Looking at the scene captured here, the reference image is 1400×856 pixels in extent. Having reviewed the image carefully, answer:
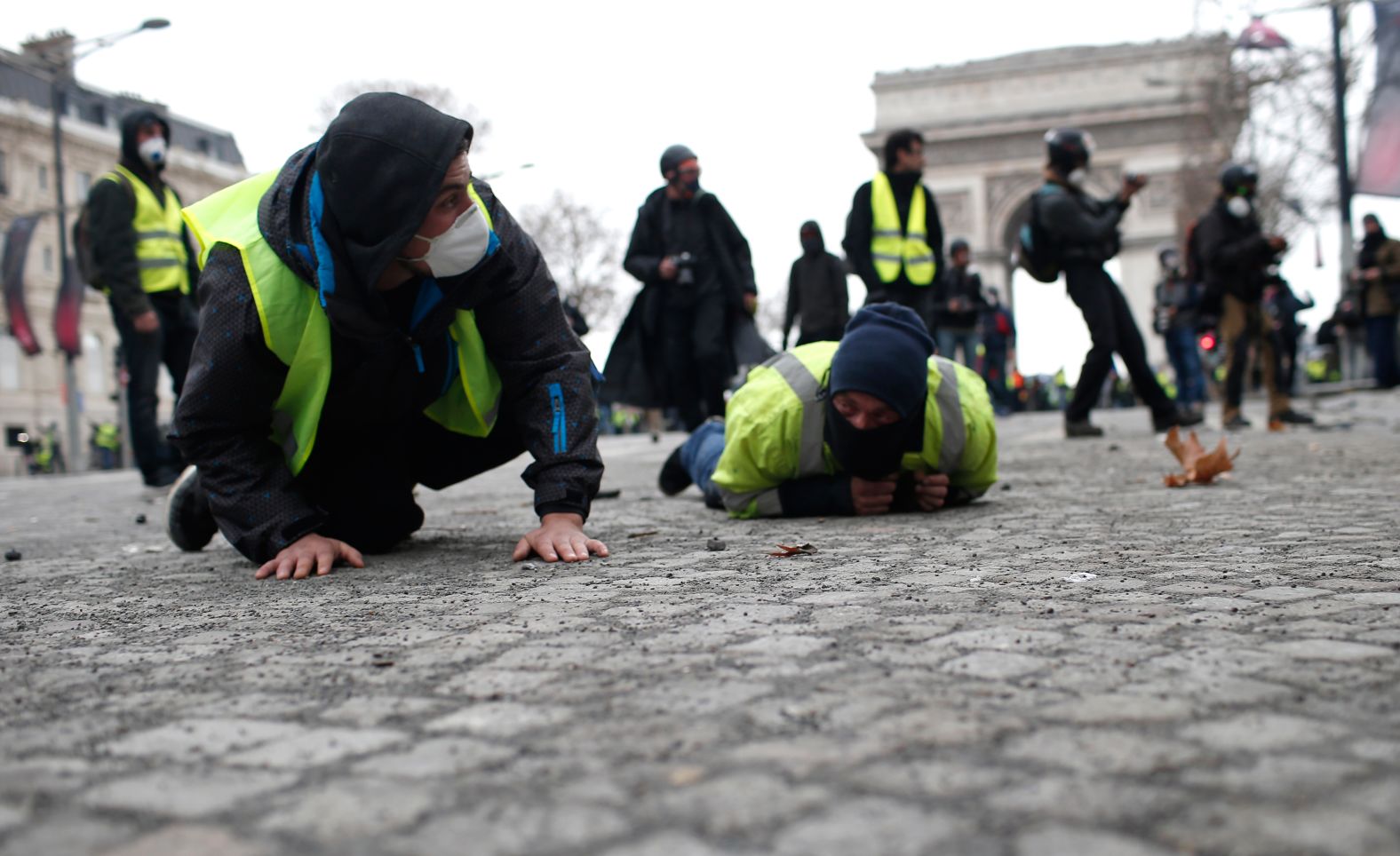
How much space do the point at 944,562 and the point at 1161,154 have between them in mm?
41267

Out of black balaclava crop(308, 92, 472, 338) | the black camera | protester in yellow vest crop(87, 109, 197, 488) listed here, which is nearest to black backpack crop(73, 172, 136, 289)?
protester in yellow vest crop(87, 109, 197, 488)

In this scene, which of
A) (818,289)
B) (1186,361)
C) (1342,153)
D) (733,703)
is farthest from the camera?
(1342,153)

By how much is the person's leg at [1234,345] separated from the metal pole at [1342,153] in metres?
8.96

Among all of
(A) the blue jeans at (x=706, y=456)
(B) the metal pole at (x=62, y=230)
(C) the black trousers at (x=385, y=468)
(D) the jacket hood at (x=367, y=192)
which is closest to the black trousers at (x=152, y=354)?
(A) the blue jeans at (x=706, y=456)

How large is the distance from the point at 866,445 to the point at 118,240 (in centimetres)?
521

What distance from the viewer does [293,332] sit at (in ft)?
11.3

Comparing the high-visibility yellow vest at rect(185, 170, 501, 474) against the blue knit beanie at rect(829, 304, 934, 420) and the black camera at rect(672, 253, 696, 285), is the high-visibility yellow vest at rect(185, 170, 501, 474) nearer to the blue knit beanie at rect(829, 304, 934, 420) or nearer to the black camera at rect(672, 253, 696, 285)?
the blue knit beanie at rect(829, 304, 934, 420)

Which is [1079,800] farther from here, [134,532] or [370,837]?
[134,532]

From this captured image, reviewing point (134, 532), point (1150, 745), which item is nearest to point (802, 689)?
point (1150, 745)

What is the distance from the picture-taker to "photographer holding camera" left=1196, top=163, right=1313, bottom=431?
1027 centimetres

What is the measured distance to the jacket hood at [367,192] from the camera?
123 inches

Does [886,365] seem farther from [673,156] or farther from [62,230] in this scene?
[62,230]

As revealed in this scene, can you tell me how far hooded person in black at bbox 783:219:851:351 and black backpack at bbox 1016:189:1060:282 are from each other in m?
1.85

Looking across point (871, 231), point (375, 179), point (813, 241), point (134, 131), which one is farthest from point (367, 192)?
point (813, 241)
